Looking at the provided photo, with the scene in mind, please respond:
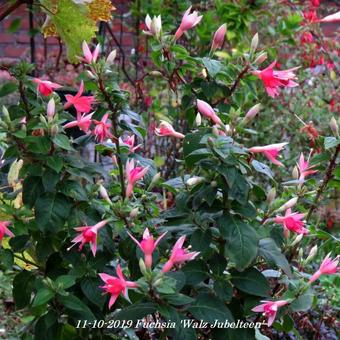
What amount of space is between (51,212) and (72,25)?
1.56ft

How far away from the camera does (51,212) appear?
4.22ft

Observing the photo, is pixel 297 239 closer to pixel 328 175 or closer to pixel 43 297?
pixel 328 175

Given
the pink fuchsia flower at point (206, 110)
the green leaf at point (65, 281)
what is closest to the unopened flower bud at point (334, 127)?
the pink fuchsia flower at point (206, 110)

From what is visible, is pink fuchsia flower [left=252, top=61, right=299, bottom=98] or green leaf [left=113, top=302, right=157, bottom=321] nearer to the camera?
green leaf [left=113, top=302, right=157, bottom=321]

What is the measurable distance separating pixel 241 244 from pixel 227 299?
12 cm

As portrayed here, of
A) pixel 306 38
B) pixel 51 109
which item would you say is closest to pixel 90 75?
pixel 51 109

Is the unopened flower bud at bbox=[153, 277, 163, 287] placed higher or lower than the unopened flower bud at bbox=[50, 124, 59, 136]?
lower

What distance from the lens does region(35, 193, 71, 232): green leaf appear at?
4.21 ft

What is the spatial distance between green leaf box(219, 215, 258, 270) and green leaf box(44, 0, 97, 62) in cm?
55

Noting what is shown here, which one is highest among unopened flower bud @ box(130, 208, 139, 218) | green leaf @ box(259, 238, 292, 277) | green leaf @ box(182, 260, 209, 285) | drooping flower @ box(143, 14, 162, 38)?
drooping flower @ box(143, 14, 162, 38)

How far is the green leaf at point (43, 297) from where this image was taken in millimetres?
1247

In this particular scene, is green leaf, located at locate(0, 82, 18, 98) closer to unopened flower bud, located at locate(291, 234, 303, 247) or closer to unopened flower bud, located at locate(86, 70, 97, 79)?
unopened flower bud, located at locate(86, 70, 97, 79)

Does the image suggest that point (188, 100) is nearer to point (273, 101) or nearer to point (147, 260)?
point (147, 260)

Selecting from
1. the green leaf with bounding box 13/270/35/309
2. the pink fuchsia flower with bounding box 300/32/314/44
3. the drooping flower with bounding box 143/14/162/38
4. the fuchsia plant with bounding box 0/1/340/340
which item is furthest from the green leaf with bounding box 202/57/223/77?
the pink fuchsia flower with bounding box 300/32/314/44
